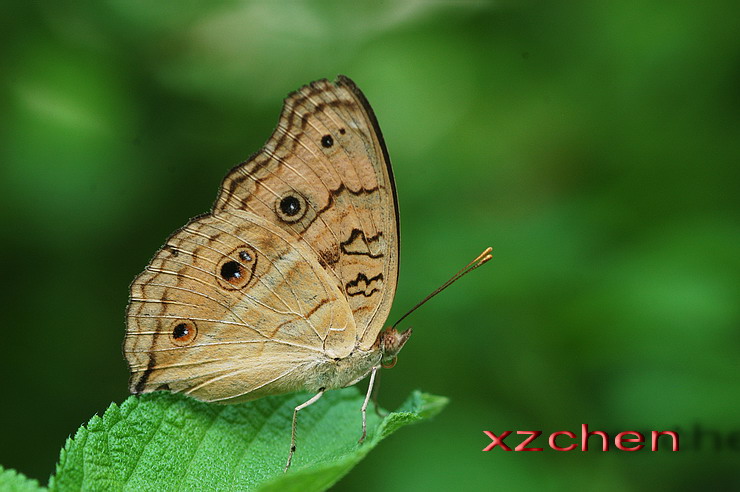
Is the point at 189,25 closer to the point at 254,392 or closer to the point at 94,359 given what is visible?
the point at 94,359

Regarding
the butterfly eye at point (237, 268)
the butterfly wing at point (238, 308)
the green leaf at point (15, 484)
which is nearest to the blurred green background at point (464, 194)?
the butterfly wing at point (238, 308)

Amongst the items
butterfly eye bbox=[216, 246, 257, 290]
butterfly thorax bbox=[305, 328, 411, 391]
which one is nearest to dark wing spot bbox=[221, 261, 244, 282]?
butterfly eye bbox=[216, 246, 257, 290]

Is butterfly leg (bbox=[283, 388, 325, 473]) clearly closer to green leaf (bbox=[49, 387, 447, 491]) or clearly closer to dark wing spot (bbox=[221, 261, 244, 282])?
green leaf (bbox=[49, 387, 447, 491])

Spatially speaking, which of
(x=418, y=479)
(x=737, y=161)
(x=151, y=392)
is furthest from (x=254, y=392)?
(x=737, y=161)

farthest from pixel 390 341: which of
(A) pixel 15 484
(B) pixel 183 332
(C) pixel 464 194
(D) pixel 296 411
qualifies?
(C) pixel 464 194

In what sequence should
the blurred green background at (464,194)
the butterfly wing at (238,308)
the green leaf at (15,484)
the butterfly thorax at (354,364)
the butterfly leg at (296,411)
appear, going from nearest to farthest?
the green leaf at (15,484), the butterfly leg at (296,411), the butterfly wing at (238,308), the butterfly thorax at (354,364), the blurred green background at (464,194)

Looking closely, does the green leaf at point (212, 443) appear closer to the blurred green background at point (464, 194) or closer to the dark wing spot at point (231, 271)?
the dark wing spot at point (231, 271)

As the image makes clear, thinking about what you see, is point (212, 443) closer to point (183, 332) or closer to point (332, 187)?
point (183, 332)
